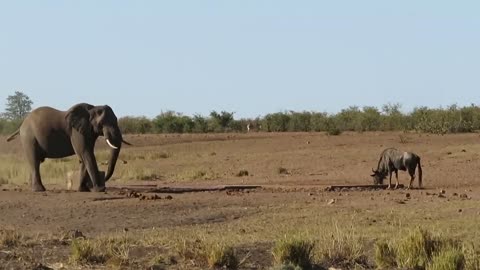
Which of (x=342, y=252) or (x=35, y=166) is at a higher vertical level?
(x=35, y=166)

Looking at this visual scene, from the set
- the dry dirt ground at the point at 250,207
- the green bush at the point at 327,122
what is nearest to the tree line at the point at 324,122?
the green bush at the point at 327,122

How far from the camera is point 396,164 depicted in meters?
30.2

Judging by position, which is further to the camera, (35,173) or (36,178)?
(35,173)

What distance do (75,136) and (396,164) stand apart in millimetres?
8886

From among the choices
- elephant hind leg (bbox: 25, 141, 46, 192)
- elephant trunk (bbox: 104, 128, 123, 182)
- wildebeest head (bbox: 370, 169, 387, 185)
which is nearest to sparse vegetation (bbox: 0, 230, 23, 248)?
elephant trunk (bbox: 104, 128, 123, 182)

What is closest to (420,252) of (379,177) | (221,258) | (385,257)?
(385,257)

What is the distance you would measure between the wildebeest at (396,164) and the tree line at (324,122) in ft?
75.3

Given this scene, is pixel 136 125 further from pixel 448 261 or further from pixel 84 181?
pixel 448 261

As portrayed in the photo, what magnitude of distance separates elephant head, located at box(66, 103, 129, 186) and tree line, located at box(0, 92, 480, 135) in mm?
27747

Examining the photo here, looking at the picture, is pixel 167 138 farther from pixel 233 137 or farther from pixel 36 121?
pixel 36 121

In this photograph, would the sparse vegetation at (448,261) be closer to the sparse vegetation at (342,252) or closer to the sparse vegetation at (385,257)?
the sparse vegetation at (385,257)

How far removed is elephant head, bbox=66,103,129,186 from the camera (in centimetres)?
2847

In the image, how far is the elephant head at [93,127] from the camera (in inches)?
A: 1121

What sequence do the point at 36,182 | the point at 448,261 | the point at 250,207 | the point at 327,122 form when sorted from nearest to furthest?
1. the point at 448,261
2. the point at 250,207
3. the point at 36,182
4. the point at 327,122
